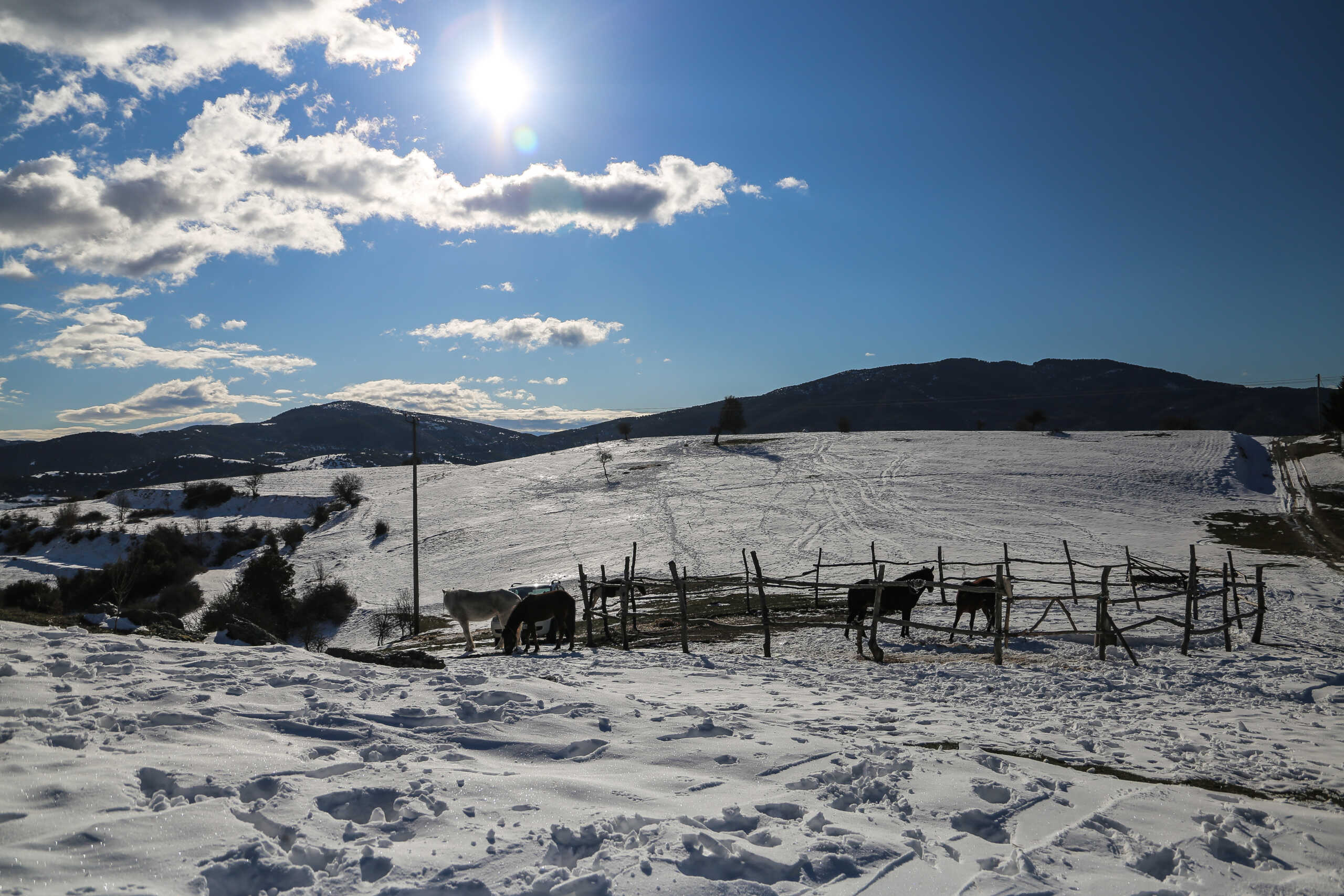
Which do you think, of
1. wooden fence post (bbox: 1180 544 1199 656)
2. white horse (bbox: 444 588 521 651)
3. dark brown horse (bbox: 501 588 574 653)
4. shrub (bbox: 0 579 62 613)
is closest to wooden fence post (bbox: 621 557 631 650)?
dark brown horse (bbox: 501 588 574 653)

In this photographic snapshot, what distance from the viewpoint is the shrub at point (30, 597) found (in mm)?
24750

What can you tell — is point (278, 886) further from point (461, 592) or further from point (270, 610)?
point (270, 610)

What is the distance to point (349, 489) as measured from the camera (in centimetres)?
6112

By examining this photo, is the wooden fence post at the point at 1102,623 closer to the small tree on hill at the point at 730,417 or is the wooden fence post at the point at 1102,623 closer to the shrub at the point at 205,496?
the small tree on hill at the point at 730,417

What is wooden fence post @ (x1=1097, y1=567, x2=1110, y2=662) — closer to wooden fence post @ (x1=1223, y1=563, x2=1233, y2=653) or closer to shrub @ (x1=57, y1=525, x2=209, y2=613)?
wooden fence post @ (x1=1223, y1=563, x2=1233, y2=653)

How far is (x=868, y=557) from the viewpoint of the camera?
3045 centimetres

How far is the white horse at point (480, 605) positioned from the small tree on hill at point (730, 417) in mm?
59697

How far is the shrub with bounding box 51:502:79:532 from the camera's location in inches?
2152

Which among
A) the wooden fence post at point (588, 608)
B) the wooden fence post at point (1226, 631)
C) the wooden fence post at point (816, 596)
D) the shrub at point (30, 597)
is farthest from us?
the shrub at point (30, 597)

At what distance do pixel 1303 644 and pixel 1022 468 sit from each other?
124 feet

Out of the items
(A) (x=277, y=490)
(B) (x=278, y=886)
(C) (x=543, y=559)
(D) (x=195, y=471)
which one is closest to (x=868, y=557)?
(C) (x=543, y=559)

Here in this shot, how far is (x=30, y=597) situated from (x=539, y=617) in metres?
24.6

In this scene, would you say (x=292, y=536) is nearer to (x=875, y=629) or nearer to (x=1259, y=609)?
(x=875, y=629)

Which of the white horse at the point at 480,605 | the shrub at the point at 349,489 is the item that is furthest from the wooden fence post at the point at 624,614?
the shrub at the point at 349,489
